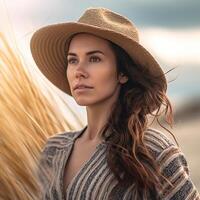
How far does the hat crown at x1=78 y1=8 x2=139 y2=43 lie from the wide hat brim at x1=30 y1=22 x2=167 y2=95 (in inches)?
0.9

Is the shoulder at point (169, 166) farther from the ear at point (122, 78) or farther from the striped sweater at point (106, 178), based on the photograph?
the ear at point (122, 78)

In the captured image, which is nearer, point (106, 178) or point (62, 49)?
point (106, 178)

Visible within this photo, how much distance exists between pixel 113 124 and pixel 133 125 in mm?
40

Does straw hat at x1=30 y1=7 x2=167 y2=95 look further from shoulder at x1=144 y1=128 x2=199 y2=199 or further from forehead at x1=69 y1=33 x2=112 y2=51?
shoulder at x1=144 y1=128 x2=199 y2=199

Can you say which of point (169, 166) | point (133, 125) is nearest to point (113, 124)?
point (133, 125)

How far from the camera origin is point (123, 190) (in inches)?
53.8

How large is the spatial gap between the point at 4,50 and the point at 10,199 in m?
0.39

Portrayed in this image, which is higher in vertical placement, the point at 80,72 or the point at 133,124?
the point at 80,72

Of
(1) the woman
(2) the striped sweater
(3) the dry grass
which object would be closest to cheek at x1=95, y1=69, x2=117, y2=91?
(1) the woman

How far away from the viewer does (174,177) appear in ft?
4.63

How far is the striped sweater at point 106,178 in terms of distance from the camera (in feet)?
4.49

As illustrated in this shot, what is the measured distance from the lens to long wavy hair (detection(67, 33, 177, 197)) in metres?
1.36

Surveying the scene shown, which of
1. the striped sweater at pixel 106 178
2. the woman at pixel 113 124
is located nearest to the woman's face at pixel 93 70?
the woman at pixel 113 124

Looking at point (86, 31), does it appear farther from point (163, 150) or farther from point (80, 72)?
point (163, 150)
